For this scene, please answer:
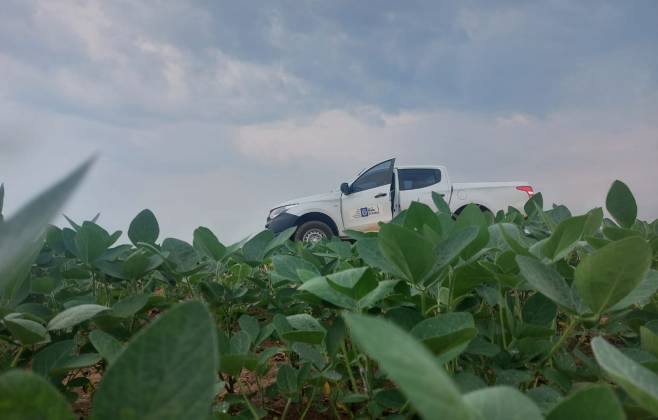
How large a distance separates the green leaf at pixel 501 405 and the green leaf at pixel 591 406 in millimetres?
48

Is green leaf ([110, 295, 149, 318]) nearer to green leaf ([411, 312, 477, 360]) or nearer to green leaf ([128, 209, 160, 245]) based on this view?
green leaf ([128, 209, 160, 245])

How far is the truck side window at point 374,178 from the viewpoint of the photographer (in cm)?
1159

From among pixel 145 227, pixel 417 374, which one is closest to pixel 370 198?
pixel 145 227

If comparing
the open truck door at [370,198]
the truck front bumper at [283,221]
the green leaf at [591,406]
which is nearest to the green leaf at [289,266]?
the green leaf at [591,406]

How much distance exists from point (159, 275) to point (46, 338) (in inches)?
18.3

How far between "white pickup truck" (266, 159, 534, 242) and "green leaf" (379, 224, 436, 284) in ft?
35.2

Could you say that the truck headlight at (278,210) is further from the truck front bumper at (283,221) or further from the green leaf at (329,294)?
the green leaf at (329,294)

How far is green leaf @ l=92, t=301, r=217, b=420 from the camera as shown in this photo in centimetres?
27

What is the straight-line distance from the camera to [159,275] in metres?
1.10

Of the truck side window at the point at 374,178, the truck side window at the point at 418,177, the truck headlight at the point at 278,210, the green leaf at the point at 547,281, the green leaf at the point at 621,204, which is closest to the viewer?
the green leaf at the point at 547,281

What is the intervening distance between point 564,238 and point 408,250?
8.4 inches

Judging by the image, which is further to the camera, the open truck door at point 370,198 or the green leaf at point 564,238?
the open truck door at point 370,198

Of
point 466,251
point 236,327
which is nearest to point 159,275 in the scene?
point 236,327

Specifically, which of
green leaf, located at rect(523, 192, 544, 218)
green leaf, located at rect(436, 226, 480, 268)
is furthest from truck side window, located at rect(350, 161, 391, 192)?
green leaf, located at rect(436, 226, 480, 268)
